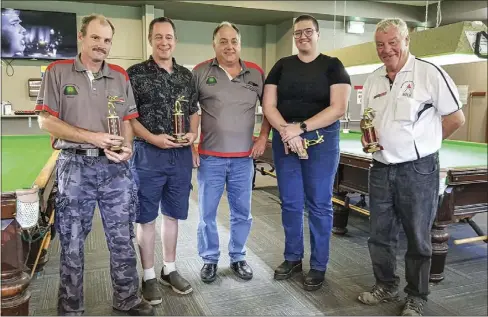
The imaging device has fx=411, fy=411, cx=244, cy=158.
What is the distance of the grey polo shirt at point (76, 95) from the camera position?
6.08 ft

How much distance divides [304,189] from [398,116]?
756 millimetres

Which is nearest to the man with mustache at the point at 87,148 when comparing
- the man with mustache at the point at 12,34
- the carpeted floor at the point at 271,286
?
the carpeted floor at the point at 271,286

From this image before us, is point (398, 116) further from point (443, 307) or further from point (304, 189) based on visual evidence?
point (443, 307)

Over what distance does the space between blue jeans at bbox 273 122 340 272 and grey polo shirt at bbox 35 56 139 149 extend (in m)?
1.06

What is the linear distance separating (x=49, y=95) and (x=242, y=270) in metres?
1.60

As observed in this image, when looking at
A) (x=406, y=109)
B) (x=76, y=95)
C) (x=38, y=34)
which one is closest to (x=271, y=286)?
(x=406, y=109)

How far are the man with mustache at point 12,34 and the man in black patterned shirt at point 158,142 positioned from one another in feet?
17.7

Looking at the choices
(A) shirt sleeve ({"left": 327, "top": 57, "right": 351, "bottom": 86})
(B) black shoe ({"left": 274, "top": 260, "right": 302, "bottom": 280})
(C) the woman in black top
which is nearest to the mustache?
(C) the woman in black top

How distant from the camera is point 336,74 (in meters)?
2.40

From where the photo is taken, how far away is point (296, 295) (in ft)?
8.09

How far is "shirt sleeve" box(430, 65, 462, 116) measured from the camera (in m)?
2.00

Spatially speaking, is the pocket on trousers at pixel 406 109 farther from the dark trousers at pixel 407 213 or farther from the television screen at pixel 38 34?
the television screen at pixel 38 34

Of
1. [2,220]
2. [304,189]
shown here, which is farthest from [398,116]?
[2,220]

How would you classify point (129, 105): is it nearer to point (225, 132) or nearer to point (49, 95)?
point (49, 95)
